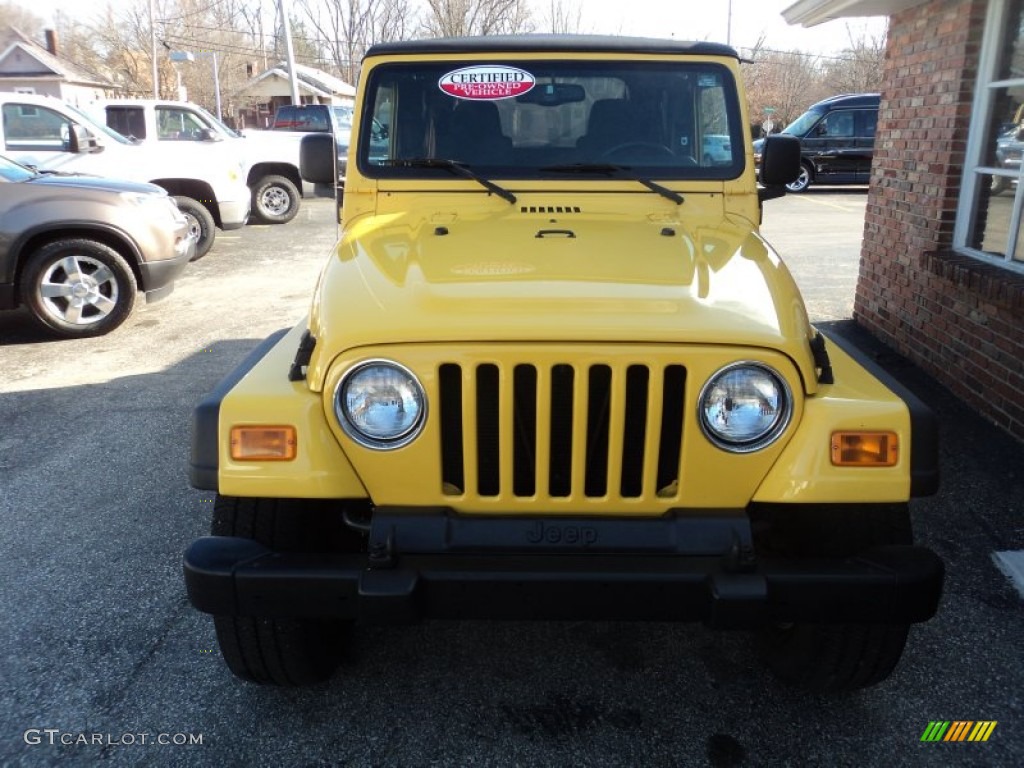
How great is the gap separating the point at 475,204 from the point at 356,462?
1407 millimetres

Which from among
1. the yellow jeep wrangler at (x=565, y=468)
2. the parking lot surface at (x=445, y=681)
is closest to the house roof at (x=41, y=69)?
the parking lot surface at (x=445, y=681)

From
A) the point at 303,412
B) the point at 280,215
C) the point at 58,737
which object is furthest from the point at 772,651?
the point at 280,215

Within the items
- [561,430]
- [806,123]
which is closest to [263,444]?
[561,430]

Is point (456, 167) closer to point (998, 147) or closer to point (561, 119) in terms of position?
point (561, 119)

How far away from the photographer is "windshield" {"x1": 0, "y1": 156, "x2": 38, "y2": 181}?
261 inches

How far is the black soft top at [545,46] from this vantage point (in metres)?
3.37

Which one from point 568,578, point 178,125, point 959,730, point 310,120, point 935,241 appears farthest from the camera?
point 310,120

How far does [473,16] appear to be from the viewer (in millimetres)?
30375

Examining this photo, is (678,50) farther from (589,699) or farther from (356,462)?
(589,699)

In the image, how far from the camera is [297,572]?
2.04 metres

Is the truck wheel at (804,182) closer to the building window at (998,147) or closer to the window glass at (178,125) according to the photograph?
the window glass at (178,125)

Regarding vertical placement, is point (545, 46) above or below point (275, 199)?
above

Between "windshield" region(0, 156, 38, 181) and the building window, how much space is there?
23.0ft

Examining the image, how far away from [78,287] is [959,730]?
6667 millimetres
